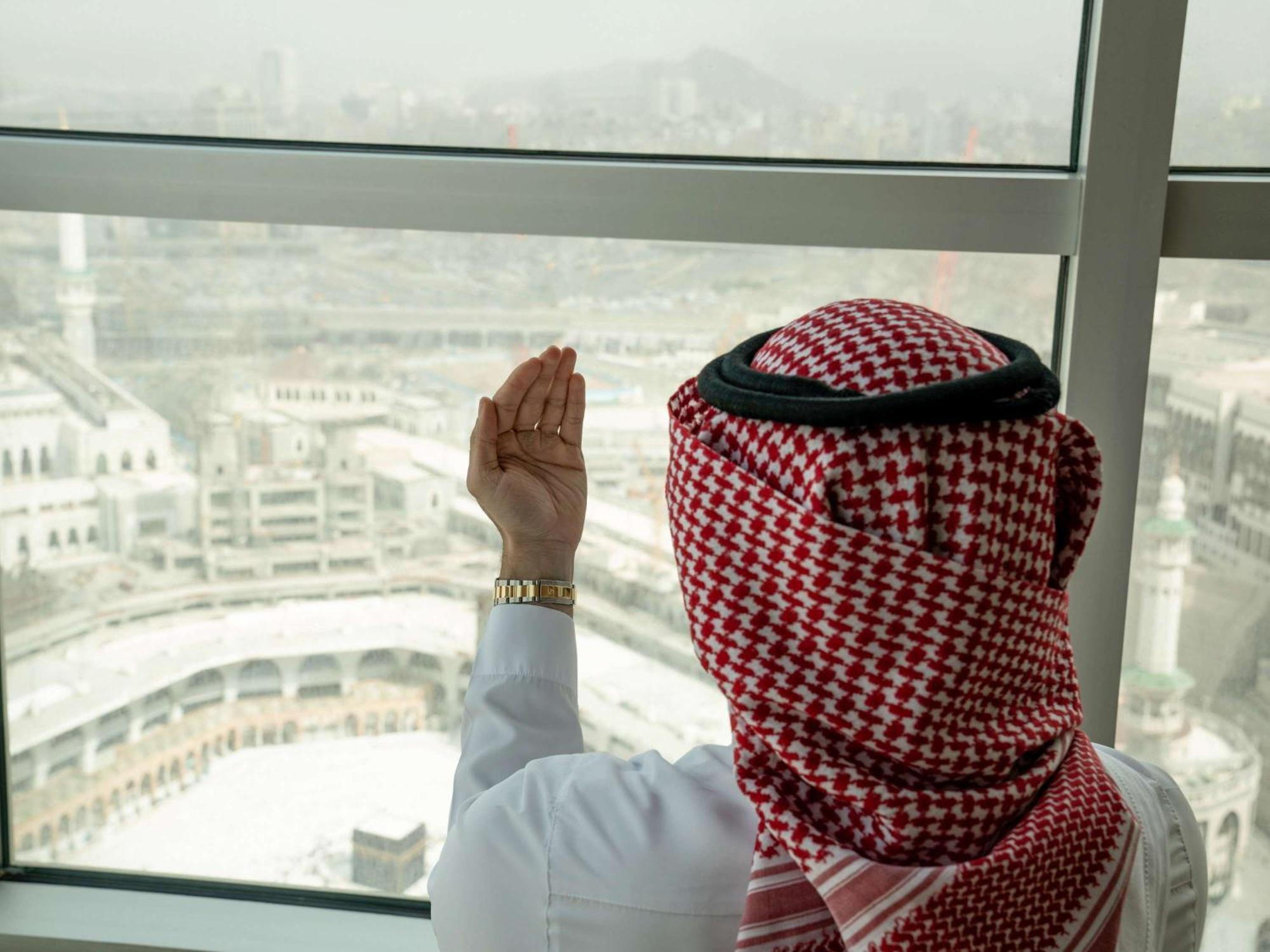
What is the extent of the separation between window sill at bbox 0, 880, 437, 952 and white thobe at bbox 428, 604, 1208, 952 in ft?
2.05

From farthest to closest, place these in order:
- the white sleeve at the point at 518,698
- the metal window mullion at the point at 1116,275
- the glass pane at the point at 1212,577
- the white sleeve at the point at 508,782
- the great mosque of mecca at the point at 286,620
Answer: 1. the great mosque of mecca at the point at 286,620
2. the glass pane at the point at 1212,577
3. the metal window mullion at the point at 1116,275
4. the white sleeve at the point at 518,698
5. the white sleeve at the point at 508,782

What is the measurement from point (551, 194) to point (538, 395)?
213 millimetres

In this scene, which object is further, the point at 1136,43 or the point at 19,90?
the point at 19,90

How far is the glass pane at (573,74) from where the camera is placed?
1082 mm

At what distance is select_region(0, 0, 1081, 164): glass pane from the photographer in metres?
1.08

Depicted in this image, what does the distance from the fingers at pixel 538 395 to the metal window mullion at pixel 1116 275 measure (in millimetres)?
535

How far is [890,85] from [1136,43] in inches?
9.2

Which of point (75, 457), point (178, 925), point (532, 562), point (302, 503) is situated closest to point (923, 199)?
point (532, 562)

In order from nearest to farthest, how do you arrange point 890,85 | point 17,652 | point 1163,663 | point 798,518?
point 798,518 → point 890,85 → point 1163,663 → point 17,652

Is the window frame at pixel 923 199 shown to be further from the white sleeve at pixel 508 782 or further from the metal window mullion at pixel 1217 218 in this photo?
the white sleeve at pixel 508 782

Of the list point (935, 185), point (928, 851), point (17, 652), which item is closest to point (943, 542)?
point (928, 851)

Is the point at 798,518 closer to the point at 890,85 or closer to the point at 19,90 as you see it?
the point at 890,85

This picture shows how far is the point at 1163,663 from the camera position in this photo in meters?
1.22

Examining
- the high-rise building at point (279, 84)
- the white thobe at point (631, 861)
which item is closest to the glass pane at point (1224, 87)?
the white thobe at point (631, 861)
